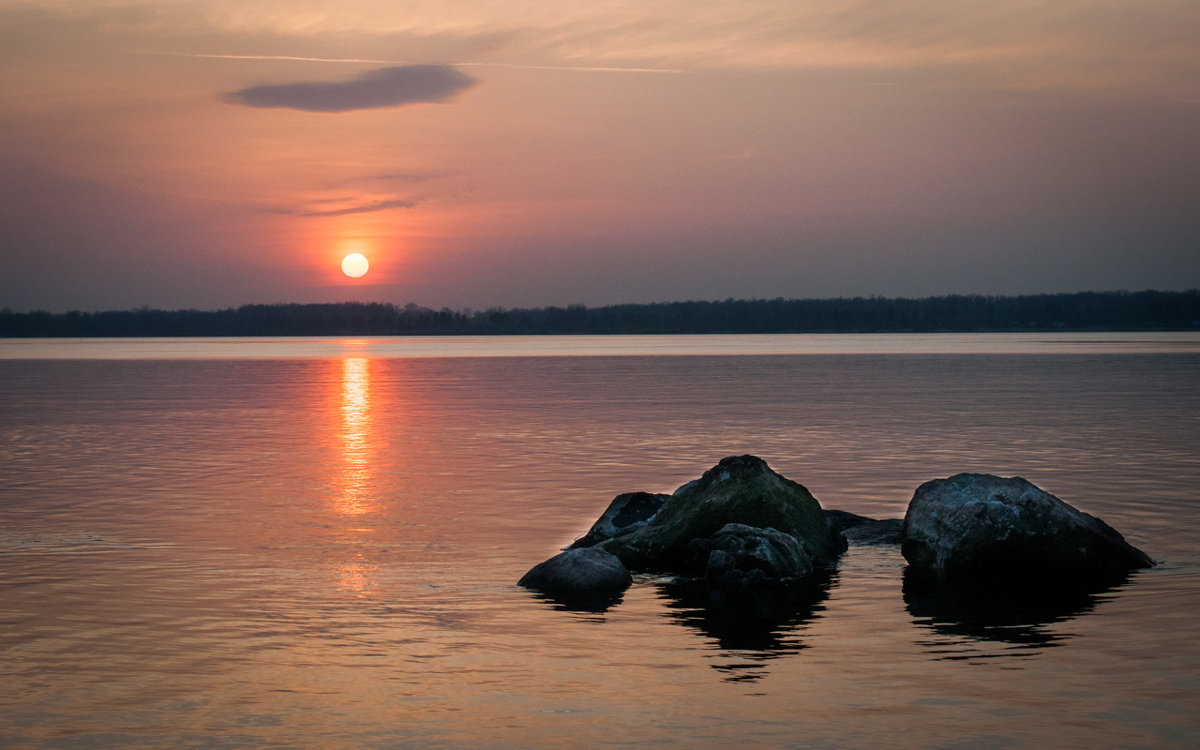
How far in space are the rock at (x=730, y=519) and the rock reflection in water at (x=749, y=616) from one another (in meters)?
1.00

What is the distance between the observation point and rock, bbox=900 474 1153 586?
55.0 feet

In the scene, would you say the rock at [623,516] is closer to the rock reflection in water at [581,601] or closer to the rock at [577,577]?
the rock at [577,577]

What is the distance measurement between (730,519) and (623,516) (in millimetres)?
2232

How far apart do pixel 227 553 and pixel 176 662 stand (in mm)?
6457

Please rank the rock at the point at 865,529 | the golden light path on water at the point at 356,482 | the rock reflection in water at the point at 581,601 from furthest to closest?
the rock at the point at 865,529 < the golden light path on water at the point at 356,482 < the rock reflection in water at the point at 581,601

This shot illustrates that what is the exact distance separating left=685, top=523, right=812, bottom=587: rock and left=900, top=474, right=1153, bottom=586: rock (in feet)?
5.39

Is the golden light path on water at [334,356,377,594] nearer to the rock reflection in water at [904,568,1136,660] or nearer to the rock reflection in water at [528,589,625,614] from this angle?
the rock reflection in water at [528,589,625,614]

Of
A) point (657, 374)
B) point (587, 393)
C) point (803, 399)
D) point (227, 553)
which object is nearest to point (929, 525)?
point (227, 553)

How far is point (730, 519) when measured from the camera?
18.3 meters

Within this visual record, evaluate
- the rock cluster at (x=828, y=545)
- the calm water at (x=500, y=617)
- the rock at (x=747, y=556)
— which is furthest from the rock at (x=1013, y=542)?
the rock at (x=747, y=556)

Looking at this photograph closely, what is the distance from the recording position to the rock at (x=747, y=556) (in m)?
16.7

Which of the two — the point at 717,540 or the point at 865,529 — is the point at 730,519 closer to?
the point at 717,540

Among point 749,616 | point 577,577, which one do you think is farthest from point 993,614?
point 577,577

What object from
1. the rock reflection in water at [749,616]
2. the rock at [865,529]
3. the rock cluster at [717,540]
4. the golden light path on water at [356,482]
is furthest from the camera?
the rock at [865,529]
